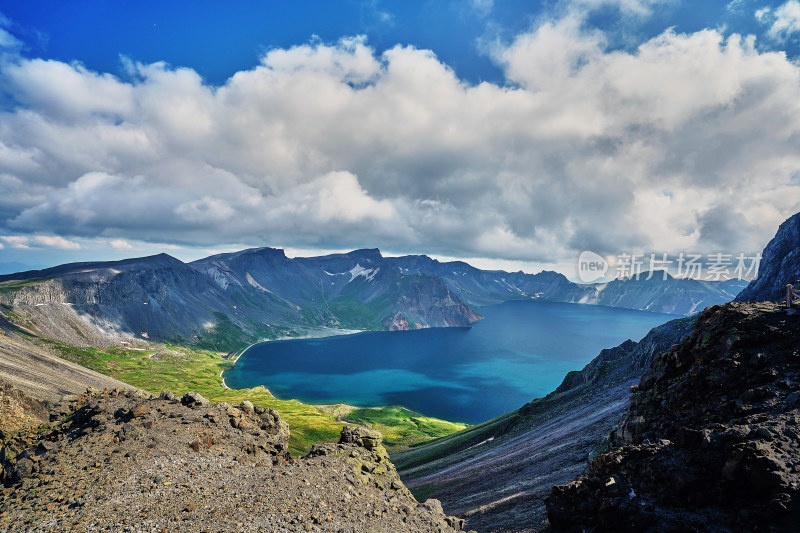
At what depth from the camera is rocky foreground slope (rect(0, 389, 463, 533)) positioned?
65.2 feet

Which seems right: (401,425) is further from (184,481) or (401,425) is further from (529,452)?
(184,481)

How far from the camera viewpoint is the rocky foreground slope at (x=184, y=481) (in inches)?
782

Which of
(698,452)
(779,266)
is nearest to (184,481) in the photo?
(698,452)

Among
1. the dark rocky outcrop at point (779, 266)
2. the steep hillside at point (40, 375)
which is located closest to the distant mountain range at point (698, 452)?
the dark rocky outcrop at point (779, 266)

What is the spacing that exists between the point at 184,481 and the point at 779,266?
526 ft

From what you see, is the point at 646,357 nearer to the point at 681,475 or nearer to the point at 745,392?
the point at 745,392

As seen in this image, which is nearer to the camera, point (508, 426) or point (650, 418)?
point (650, 418)

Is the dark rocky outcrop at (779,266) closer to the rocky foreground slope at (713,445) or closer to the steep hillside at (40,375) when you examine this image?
the rocky foreground slope at (713,445)

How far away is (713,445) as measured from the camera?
1984cm

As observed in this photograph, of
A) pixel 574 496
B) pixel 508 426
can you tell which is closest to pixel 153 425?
pixel 574 496

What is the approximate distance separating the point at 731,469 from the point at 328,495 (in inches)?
922

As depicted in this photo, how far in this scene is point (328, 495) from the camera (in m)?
25.2

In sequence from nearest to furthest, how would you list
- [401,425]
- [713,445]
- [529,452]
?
[713,445] < [529,452] < [401,425]

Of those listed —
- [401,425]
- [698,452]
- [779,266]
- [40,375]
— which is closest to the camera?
[698,452]
